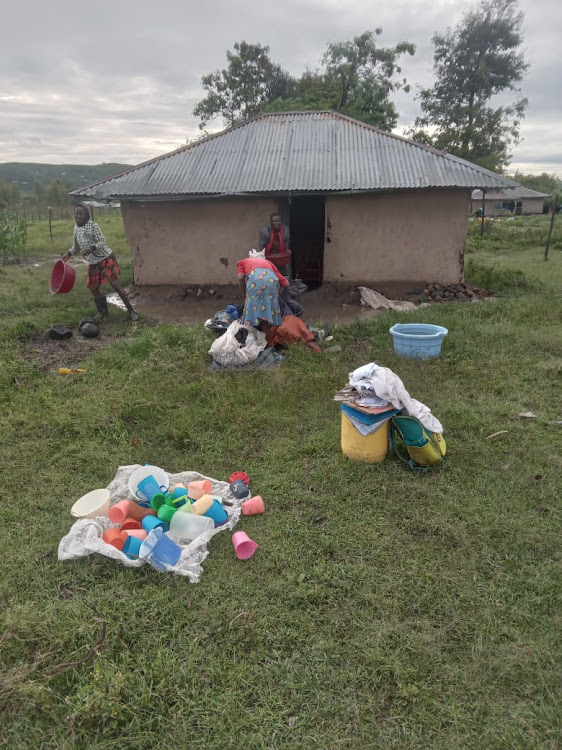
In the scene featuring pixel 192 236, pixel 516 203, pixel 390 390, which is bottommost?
pixel 390 390

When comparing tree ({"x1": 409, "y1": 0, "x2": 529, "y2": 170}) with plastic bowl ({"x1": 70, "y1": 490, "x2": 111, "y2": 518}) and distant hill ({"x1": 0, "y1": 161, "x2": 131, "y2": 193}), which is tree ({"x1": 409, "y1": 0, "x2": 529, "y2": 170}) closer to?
plastic bowl ({"x1": 70, "y1": 490, "x2": 111, "y2": 518})

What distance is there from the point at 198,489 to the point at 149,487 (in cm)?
→ 31

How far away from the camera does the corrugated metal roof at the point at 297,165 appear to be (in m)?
7.74

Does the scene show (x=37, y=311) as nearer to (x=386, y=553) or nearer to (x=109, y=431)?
(x=109, y=431)

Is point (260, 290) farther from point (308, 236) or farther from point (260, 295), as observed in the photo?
point (308, 236)

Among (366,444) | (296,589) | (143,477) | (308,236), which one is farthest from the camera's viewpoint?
(308,236)

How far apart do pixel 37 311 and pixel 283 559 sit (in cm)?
686

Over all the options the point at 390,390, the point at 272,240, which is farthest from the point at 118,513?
the point at 272,240

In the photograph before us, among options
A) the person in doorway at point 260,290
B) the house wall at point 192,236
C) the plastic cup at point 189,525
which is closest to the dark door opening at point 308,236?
the house wall at point 192,236

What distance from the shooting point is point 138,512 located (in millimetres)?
2971

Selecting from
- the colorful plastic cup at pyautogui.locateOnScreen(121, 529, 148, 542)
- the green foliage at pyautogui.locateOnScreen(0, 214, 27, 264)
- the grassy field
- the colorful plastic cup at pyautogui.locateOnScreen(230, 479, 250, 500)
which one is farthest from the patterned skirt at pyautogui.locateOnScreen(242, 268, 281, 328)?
the green foliage at pyautogui.locateOnScreen(0, 214, 27, 264)

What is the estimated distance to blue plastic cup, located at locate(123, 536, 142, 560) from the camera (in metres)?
2.62

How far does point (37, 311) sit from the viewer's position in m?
7.77

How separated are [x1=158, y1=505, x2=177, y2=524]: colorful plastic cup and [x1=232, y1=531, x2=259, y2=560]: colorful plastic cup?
43cm
